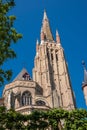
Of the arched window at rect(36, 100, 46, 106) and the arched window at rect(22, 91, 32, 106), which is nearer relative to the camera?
the arched window at rect(22, 91, 32, 106)

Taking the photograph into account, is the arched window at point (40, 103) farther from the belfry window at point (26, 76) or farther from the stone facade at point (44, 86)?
the belfry window at point (26, 76)

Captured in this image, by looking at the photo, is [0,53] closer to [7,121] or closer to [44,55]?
[7,121]

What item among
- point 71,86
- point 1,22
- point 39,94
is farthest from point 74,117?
point 71,86

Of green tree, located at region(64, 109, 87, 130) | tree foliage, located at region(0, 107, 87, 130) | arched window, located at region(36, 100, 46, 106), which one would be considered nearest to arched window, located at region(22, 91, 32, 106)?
arched window, located at region(36, 100, 46, 106)

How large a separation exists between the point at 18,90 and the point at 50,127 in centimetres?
2468

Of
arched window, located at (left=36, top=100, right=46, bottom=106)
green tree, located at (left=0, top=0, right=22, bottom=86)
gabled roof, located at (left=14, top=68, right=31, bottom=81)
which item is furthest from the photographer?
gabled roof, located at (left=14, top=68, right=31, bottom=81)

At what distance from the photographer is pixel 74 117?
46.0ft

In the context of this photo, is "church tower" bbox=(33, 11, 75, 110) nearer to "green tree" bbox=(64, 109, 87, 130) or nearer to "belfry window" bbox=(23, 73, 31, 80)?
"belfry window" bbox=(23, 73, 31, 80)

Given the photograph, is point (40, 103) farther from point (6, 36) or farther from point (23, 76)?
point (6, 36)

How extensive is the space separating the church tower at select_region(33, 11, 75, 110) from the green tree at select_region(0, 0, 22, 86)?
26.6m

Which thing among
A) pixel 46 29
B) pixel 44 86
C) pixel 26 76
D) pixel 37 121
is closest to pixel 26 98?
pixel 26 76

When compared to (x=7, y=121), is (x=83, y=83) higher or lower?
higher

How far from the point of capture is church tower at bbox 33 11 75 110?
41.1m

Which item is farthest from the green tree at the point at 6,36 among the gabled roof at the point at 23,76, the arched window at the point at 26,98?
the gabled roof at the point at 23,76
